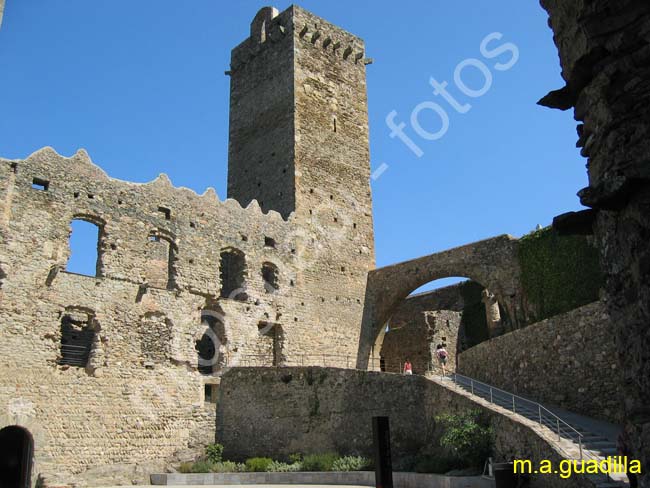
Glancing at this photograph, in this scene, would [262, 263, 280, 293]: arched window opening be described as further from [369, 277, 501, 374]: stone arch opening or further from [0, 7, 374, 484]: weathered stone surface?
[369, 277, 501, 374]: stone arch opening

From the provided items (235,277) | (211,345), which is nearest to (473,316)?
(235,277)

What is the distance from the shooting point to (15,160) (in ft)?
58.9

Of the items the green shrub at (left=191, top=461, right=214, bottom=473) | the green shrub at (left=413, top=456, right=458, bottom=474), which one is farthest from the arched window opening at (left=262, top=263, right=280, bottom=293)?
the green shrub at (left=413, top=456, right=458, bottom=474)

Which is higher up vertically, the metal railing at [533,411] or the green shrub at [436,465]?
the metal railing at [533,411]

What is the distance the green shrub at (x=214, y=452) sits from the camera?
19.0 metres

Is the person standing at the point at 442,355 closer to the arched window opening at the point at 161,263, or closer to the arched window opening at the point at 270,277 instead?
the arched window opening at the point at 270,277

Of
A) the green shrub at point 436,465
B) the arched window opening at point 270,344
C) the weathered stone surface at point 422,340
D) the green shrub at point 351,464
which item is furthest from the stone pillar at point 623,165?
the weathered stone surface at point 422,340

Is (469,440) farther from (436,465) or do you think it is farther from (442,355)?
(442,355)

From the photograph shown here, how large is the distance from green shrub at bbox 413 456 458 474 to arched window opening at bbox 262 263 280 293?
29.0ft

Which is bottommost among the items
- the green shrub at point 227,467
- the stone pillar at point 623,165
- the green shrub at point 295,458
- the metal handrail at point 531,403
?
the green shrub at point 227,467

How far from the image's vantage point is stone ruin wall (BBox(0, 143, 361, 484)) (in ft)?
55.3

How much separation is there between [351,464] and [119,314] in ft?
24.7

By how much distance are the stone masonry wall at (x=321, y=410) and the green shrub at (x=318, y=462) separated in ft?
2.65

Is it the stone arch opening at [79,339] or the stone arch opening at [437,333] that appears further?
the stone arch opening at [437,333]
